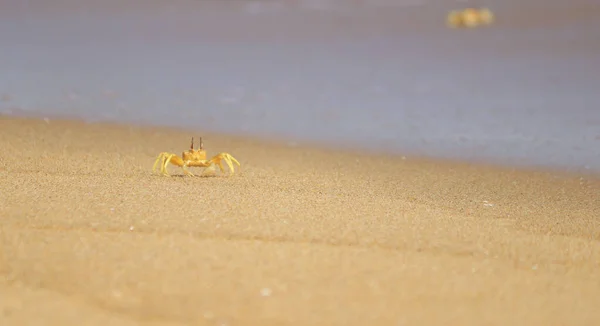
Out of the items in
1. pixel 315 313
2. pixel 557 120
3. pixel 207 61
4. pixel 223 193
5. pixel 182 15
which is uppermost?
pixel 182 15

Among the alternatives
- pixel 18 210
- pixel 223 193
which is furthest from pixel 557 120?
pixel 18 210

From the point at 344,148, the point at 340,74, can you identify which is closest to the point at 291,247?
the point at 344,148

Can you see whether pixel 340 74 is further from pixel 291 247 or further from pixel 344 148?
pixel 291 247

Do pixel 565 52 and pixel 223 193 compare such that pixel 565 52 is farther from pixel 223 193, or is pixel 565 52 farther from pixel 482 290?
pixel 482 290

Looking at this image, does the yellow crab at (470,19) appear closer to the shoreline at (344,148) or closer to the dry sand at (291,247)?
the shoreline at (344,148)

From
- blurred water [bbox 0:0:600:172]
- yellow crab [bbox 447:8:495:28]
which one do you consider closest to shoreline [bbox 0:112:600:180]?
blurred water [bbox 0:0:600:172]

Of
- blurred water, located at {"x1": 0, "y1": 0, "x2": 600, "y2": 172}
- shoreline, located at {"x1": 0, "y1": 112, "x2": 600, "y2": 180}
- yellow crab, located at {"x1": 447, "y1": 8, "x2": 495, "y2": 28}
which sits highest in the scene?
yellow crab, located at {"x1": 447, "y1": 8, "x2": 495, "y2": 28}

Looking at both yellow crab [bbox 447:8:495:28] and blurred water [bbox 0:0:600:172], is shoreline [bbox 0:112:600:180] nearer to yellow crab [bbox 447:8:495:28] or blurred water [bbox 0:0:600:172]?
blurred water [bbox 0:0:600:172]
